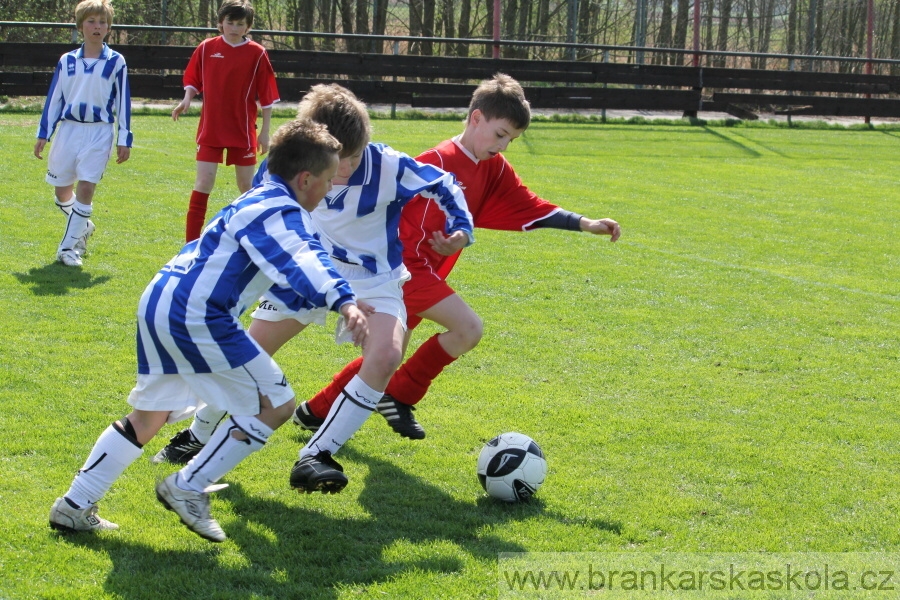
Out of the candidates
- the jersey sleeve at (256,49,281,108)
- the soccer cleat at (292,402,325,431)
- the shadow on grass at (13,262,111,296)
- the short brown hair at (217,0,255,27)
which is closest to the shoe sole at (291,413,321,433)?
the soccer cleat at (292,402,325,431)

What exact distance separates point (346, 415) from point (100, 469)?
897mm

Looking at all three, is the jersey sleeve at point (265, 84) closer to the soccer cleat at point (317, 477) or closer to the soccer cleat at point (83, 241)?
the soccer cleat at point (83, 241)

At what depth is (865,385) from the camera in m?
5.18

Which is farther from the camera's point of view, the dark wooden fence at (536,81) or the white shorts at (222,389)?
the dark wooden fence at (536,81)

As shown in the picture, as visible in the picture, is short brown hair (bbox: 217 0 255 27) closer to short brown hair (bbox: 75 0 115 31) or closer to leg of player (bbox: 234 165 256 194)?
short brown hair (bbox: 75 0 115 31)

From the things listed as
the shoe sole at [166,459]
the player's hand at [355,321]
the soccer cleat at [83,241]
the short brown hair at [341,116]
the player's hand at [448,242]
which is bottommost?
the shoe sole at [166,459]

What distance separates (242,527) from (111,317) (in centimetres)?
285

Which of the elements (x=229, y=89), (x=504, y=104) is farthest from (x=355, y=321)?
(x=229, y=89)

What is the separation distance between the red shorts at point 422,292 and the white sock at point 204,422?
889mm

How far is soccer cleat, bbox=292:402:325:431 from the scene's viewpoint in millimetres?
4195

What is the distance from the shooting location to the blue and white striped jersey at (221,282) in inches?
114

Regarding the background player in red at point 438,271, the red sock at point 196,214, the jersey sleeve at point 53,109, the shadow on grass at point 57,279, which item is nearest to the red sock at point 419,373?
the background player in red at point 438,271

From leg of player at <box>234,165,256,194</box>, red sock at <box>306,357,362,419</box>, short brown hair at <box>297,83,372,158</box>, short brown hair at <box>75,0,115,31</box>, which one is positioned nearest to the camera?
short brown hair at <box>297,83,372,158</box>

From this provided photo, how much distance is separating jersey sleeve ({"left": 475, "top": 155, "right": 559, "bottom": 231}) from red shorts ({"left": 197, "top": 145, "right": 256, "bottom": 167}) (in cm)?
350
